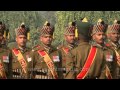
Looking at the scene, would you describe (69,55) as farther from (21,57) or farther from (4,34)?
(4,34)

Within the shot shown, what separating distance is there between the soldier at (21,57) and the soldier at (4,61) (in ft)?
0.26

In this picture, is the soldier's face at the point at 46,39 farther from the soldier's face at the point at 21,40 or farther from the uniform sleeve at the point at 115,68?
the uniform sleeve at the point at 115,68

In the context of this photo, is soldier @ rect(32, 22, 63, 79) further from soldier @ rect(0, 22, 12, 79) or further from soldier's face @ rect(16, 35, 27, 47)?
soldier @ rect(0, 22, 12, 79)

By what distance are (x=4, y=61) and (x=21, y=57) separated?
32 cm

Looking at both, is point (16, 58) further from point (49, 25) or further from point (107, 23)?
point (107, 23)

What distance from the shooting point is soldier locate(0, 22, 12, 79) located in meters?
10.4

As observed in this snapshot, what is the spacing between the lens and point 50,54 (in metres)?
10.4

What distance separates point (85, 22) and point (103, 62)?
2.41 ft

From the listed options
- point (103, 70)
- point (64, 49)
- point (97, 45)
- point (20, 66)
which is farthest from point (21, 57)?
point (103, 70)

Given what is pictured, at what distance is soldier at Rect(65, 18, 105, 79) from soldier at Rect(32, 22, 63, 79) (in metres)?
0.30

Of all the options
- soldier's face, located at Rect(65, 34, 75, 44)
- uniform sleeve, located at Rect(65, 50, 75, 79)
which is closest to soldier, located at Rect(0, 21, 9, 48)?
soldier's face, located at Rect(65, 34, 75, 44)

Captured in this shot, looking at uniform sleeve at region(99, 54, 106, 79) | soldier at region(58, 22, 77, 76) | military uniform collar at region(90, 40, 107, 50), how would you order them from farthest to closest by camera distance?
soldier at region(58, 22, 77, 76)
military uniform collar at region(90, 40, 107, 50)
uniform sleeve at region(99, 54, 106, 79)

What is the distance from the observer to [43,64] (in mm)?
10359

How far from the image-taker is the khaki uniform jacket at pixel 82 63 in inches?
395
